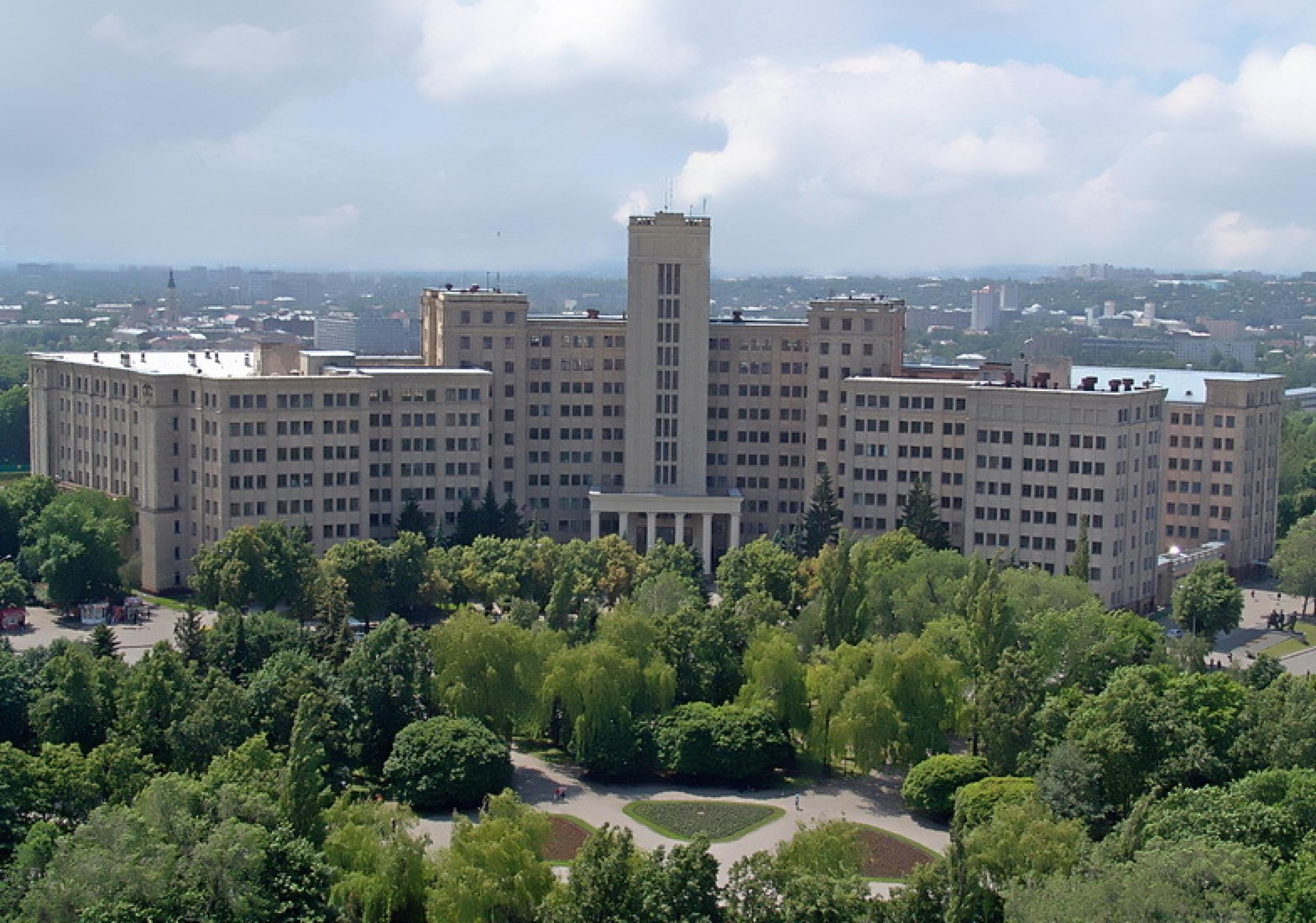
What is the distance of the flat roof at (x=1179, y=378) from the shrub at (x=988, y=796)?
64.0m

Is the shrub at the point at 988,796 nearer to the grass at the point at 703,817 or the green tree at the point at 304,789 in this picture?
the grass at the point at 703,817

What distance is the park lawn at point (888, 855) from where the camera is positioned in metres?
85.2

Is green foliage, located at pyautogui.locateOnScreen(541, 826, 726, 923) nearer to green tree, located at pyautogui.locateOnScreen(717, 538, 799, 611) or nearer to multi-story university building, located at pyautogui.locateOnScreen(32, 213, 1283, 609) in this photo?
green tree, located at pyautogui.locateOnScreen(717, 538, 799, 611)

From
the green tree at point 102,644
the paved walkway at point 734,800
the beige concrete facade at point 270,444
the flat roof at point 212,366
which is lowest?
the paved walkway at point 734,800

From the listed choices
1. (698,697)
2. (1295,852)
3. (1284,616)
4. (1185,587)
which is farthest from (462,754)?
(1284,616)

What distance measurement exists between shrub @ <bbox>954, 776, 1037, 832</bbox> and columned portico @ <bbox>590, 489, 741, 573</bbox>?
57.3m

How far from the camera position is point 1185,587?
129m

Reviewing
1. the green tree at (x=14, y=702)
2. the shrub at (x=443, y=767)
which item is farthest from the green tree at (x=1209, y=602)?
the green tree at (x=14, y=702)

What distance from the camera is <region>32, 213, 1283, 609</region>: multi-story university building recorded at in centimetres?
13688

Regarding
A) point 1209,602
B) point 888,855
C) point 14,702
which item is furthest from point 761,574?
point 14,702

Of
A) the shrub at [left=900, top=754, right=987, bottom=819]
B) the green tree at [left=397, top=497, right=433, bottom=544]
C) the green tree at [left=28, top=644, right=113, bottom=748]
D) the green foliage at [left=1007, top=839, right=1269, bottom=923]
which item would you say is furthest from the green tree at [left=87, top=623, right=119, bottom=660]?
the green foliage at [left=1007, top=839, right=1269, bottom=923]

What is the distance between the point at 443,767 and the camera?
9231 centimetres

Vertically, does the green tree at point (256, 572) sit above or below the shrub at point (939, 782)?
above

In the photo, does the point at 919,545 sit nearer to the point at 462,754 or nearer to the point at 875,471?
the point at 875,471
